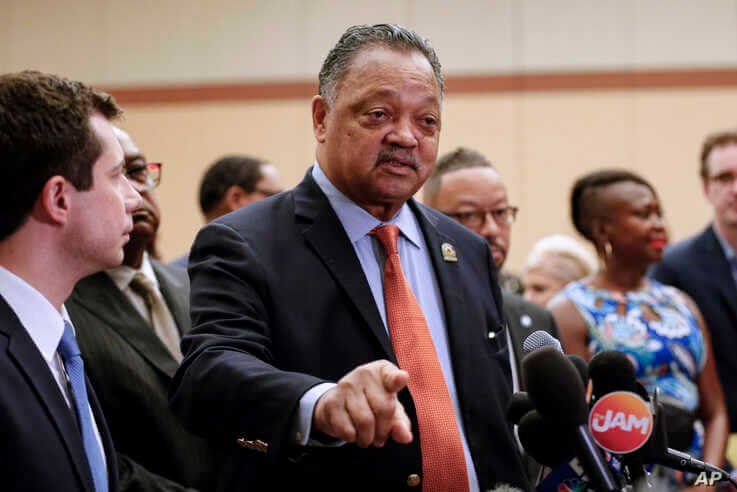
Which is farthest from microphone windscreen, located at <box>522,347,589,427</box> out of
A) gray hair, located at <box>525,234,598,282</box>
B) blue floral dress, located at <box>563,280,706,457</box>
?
gray hair, located at <box>525,234,598,282</box>

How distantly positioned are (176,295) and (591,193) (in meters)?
1.75

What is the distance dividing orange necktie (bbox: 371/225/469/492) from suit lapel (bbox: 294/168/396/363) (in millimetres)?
46

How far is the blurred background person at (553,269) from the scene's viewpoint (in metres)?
4.65

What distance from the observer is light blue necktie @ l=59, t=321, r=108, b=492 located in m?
1.68

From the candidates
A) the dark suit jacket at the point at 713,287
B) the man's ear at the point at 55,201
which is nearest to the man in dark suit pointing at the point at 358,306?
the man's ear at the point at 55,201

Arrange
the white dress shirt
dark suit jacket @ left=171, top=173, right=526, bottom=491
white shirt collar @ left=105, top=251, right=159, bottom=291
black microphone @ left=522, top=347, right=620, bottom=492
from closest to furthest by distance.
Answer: black microphone @ left=522, top=347, right=620, bottom=492 < dark suit jacket @ left=171, top=173, right=526, bottom=491 < the white dress shirt < white shirt collar @ left=105, top=251, right=159, bottom=291

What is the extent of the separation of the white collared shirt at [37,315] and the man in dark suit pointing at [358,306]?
0.25 metres

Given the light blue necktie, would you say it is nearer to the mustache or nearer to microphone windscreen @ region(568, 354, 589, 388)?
the mustache

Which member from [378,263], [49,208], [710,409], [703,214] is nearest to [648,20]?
[703,214]

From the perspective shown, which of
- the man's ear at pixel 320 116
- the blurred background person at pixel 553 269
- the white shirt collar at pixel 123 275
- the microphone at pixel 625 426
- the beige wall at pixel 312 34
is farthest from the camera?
the beige wall at pixel 312 34

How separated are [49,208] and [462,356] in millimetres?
874

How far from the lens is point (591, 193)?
379cm

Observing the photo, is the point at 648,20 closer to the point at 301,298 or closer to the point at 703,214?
the point at 703,214

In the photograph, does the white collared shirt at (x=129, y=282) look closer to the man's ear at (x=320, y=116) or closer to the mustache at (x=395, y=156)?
the man's ear at (x=320, y=116)
